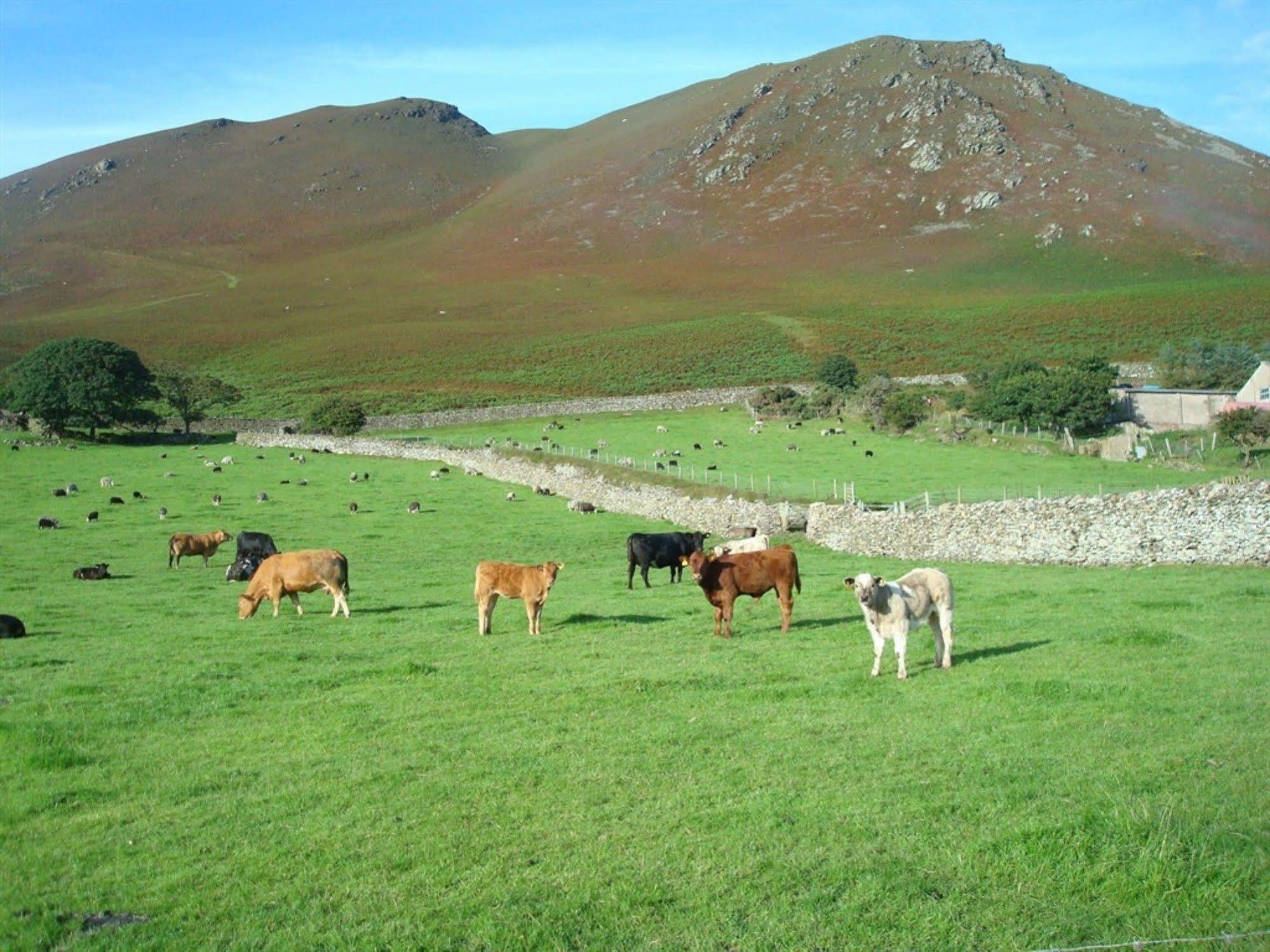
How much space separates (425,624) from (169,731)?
6991 millimetres

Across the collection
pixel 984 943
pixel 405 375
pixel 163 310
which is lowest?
pixel 984 943

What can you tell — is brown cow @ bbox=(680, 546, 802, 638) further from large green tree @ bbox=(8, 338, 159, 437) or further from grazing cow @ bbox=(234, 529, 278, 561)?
large green tree @ bbox=(8, 338, 159, 437)

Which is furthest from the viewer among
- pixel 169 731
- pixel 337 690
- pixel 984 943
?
pixel 337 690

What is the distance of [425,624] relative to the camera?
61.8 ft

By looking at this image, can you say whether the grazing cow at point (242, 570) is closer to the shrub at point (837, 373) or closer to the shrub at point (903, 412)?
the shrub at point (903, 412)

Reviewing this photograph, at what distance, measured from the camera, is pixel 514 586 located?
17781mm

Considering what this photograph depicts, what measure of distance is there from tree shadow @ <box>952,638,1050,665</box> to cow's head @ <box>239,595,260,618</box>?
472 inches

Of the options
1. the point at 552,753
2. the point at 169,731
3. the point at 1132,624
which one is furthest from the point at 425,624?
the point at 1132,624

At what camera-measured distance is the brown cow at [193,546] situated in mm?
29594

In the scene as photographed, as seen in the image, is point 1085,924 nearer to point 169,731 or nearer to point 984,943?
point 984,943

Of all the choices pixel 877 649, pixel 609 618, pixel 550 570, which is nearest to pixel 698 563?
pixel 550 570

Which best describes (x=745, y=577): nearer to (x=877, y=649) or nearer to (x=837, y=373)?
(x=877, y=649)

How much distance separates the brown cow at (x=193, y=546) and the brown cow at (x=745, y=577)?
56.5 feet

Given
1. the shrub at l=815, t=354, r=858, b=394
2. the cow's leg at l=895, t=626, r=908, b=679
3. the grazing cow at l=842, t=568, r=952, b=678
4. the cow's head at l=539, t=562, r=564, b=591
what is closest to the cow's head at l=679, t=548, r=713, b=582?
the cow's head at l=539, t=562, r=564, b=591
